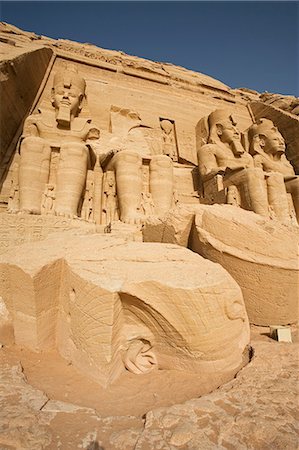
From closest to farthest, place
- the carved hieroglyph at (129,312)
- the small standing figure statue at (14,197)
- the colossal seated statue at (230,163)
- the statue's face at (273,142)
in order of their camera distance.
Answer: the carved hieroglyph at (129,312)
the small standing figure statue at (14,197)
the colossal seated statue at (230,163)
the statue's face at (273,142)

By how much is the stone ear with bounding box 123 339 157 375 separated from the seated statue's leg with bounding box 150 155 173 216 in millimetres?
2691

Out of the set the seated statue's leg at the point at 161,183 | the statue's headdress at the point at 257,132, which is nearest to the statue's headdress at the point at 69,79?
the seated statue's leg at the point at 161,183

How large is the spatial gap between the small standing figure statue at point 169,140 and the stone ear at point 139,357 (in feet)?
16.0

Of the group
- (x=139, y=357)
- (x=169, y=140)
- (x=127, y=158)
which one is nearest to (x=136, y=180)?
(x=127, y=158)

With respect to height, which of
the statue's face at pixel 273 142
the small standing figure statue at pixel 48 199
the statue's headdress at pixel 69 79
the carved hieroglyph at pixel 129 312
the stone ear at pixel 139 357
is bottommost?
the stone ear at pixel 139 357

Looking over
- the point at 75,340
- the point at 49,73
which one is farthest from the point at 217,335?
the point at 49,73

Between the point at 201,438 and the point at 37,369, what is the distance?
1103 mm

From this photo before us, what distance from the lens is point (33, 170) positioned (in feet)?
12.5

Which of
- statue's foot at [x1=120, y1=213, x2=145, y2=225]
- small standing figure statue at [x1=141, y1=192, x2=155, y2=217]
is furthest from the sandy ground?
small standing figure statue at [x1=141, y1=192, x2=155, y2=217]

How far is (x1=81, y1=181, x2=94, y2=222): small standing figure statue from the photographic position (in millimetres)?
4133

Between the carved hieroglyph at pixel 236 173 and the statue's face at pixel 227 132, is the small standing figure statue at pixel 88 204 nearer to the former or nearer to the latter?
the carved hieroglyph at pixel 236 173

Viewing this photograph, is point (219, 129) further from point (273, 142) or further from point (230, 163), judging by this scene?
point (273, 142)

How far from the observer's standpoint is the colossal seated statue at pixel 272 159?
14.9ft

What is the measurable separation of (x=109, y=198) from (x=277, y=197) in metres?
2.89
